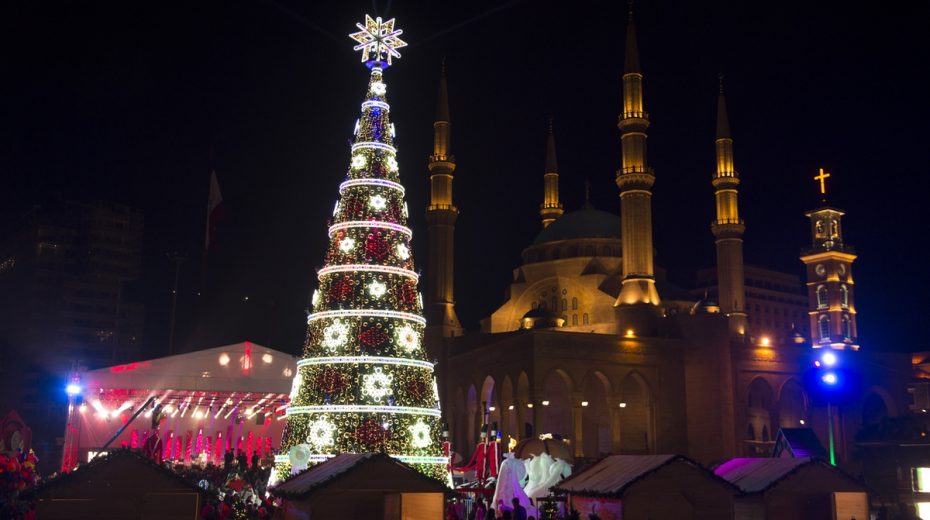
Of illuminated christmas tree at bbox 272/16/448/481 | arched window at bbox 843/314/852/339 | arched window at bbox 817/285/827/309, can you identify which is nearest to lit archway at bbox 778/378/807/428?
arched window at bbox 843/314/852/339

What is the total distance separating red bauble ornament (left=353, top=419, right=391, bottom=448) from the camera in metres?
17.4

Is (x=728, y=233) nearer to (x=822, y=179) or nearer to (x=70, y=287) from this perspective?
(x=822, y=179)

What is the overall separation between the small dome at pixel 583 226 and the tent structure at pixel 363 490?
3754 centimetres

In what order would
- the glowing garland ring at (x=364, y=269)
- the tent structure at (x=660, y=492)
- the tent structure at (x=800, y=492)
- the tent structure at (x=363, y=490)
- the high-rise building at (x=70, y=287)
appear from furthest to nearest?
1. the high-rise building at (x=70, y=287)
2. the glowing garland ring at (x=364, y=269)
3. the tent structure at (x=800, y=492)
4. the tent structure at (x=660, y=492)
5. the tent structure at (x=363, y=490)

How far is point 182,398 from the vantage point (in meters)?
31.7

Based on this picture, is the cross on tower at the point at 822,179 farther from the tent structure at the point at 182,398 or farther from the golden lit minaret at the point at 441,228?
the tent structure at the point at 182,398

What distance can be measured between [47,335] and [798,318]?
73227 millimetres

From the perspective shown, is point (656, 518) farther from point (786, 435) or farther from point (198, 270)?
point (198, 270)

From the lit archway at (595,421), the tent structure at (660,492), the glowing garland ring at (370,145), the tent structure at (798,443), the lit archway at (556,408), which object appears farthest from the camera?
the lit archway at (556,408)

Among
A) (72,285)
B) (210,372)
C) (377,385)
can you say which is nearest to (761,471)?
(377,385)

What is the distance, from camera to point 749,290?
3533 inches

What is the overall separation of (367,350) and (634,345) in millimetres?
23250

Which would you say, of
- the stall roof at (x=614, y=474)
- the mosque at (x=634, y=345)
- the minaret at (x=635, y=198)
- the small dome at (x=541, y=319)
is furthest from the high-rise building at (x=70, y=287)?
the stall roof at (x=614, y=474)

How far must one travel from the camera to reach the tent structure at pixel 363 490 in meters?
11.0
